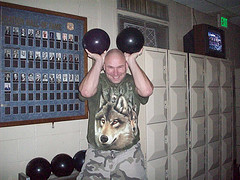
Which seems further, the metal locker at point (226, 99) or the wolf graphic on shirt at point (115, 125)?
the metal locker at point (226, 99)

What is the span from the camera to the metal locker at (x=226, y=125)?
3473 mm

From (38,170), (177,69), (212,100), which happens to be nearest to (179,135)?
(177,69)

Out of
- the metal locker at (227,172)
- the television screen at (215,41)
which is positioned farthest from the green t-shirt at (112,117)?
the metal locker at (227,172)

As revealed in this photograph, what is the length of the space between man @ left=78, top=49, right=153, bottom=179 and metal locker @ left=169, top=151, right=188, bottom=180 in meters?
0.84

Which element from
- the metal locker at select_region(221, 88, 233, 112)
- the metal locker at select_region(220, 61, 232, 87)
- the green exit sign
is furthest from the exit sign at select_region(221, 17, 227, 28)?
the metal locker at select_region(221, 88, 233, 112)

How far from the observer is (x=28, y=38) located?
204cm

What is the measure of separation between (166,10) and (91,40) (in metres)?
2.09

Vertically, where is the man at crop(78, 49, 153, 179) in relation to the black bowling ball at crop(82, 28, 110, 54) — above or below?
below

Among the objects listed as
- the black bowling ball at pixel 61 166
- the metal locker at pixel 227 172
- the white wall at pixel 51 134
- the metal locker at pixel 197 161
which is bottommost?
the metal locker at pixel 227 172

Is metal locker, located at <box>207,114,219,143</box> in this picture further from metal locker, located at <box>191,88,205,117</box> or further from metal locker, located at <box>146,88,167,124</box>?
metal locker, located at <box>146,88,167,124</box>

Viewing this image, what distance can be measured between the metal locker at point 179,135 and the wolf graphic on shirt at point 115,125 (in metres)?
0.88

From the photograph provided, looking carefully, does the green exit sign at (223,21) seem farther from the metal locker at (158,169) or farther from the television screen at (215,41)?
the metal locker at (158,169)

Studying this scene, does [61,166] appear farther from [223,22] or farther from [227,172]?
[223,22]

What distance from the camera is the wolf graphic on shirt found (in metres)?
1.90
